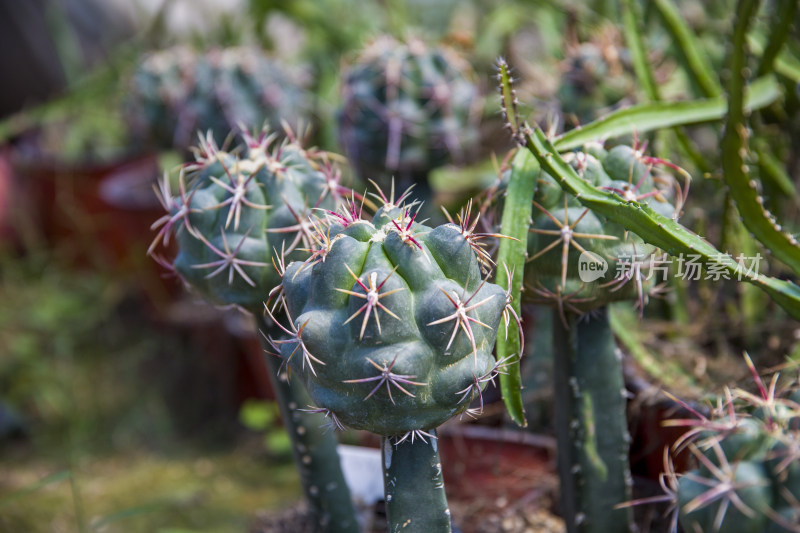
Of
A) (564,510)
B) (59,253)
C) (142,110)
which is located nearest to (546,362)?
(564,510)

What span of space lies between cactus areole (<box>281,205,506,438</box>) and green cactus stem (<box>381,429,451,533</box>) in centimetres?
5

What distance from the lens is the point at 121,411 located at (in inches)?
91.0

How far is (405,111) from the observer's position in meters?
1.65

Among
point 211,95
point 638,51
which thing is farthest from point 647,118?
point 211,95

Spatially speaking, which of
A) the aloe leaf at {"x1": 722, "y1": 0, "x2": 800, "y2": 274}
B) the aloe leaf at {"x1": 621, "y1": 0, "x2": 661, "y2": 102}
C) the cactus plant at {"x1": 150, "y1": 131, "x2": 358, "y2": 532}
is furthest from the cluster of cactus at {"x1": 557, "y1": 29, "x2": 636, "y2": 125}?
the cactus plant at {"x1": 150, "y1": 131, "x2": 358, "y2": 532}

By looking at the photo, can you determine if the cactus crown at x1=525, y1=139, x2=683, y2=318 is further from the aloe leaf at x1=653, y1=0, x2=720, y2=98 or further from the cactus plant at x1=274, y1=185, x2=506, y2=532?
the aloe leaf at x1=653, y1=0, x2=720, y2=98

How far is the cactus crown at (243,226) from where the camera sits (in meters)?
0.91

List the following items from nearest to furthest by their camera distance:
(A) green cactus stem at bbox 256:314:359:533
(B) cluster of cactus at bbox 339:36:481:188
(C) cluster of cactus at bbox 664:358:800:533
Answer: (C) cluster of cactus at bbox 664:358:800:533 < (A) green cactus stem at bbox 256:314:359:533 < (B) cluster of cactus at bbox 339:36:481:188

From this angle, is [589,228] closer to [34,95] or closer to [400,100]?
[400,100]

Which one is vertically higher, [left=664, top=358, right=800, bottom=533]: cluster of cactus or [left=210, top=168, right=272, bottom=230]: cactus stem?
[left=210, top=168, right=272, bottom=230]: cactus stem

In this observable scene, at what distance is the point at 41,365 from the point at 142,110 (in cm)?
90

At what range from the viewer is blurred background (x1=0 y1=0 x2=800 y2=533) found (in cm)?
154

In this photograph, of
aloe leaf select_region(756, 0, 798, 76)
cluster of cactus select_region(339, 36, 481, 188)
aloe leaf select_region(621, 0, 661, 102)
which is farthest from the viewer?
cluster of cactus select_region(339, 36, 481, 188)

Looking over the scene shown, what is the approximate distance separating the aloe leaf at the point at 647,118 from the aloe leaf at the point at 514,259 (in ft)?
0.33
